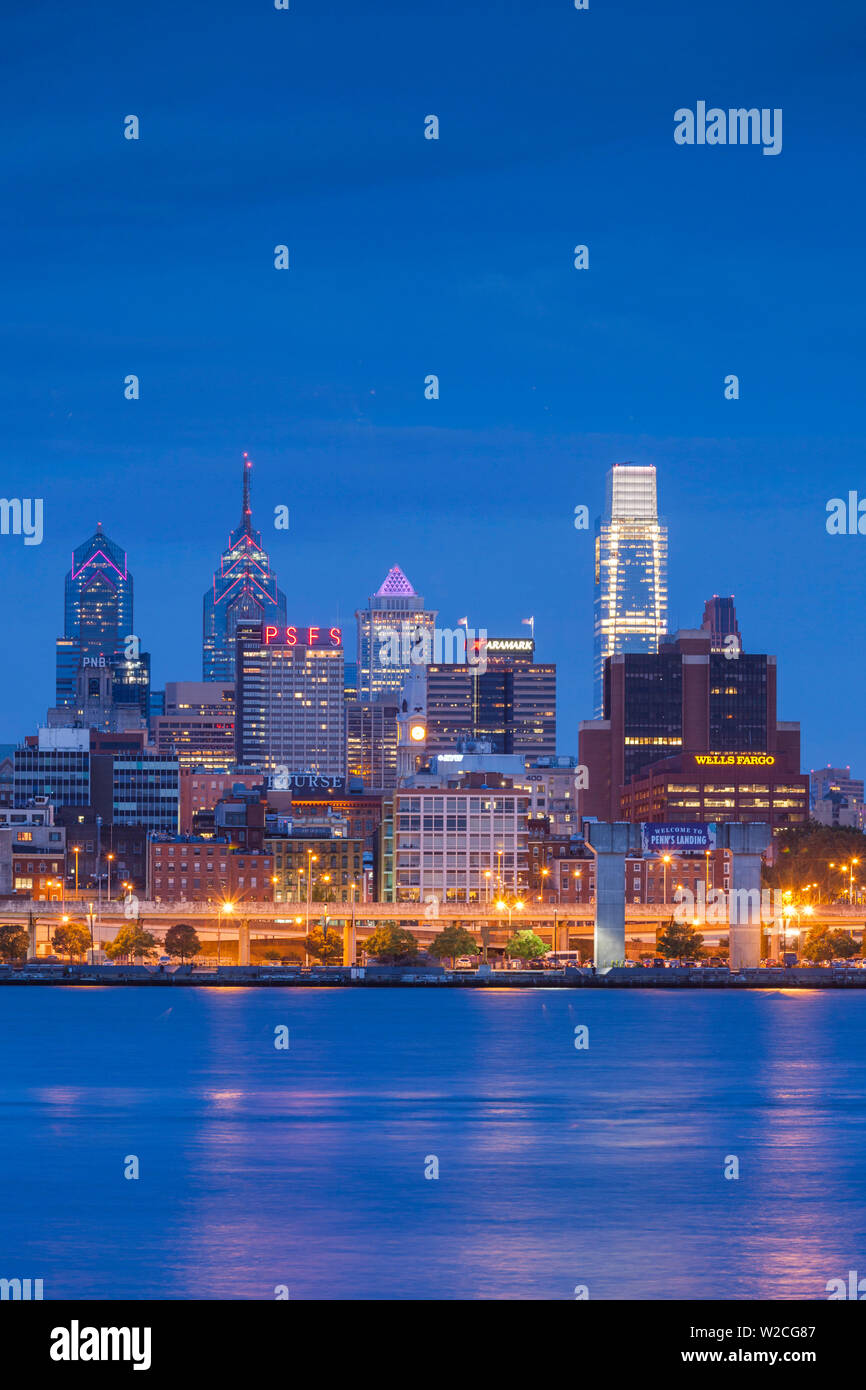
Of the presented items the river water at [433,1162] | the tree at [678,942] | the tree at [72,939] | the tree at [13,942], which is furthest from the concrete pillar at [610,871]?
the tree at [13,942]

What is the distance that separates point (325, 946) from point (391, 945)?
862 centimetres

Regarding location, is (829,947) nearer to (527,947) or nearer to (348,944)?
(527,947)

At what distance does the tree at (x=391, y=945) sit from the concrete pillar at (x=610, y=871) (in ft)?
76.2

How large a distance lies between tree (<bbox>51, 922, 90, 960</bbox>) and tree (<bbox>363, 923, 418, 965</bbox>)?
26332mm

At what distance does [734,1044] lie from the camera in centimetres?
11700

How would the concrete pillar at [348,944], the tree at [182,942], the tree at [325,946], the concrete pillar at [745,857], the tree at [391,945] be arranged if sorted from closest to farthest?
the concrete pillar at [745,857] < the tree at [391,945] < the tree at [325,946] < the tree at [182,942] < the concrete pillar at [348,944]

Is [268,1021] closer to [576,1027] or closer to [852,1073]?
[576,1027]

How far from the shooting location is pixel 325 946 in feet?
636

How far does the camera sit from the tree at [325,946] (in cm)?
19325

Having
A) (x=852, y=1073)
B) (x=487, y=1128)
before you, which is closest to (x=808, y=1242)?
(x=487, y=1128)

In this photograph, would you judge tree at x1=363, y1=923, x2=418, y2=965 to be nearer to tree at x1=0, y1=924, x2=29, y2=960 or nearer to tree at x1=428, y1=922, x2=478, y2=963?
tree at x1=428, y1=922, x2=478, y2=963

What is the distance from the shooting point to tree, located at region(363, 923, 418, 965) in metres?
188

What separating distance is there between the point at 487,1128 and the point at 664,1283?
29.1 meters

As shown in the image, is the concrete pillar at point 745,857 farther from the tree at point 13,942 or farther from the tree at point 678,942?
the tree at point 13,942
